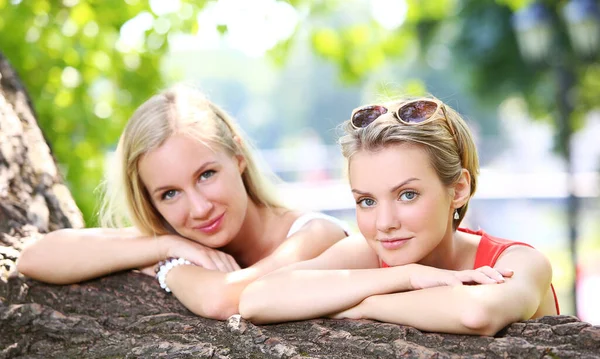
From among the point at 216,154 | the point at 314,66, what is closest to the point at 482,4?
the point at 216,154

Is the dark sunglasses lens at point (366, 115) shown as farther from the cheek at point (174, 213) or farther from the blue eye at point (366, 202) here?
the cheek at point (174, 213)

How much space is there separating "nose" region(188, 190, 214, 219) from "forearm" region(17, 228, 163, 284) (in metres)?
0.21

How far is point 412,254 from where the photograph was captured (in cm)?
232

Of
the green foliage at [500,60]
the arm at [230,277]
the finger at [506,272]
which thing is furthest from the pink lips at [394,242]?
the green foliage at [500,60]

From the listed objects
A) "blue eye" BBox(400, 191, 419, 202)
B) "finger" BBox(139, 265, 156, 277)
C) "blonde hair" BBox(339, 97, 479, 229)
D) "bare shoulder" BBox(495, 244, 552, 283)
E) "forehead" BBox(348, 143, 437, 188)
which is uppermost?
"blonde hair" BBox(339, 97, 479, 229)

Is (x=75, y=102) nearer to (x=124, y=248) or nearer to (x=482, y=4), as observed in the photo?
(x=124, y=248)

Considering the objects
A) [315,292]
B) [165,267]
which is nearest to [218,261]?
[165,267]

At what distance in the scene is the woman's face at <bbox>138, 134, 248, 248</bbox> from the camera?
111 inches

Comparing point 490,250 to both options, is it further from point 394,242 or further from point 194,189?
point 194,189

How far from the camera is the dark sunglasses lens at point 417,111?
2371 mm

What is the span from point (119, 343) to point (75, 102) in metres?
3.62

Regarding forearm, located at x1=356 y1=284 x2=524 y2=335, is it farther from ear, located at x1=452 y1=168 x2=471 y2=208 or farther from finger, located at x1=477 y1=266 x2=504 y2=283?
ear, located at x1=452 y1=168 x2=471 y2=208

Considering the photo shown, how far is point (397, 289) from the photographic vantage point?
2178 mm

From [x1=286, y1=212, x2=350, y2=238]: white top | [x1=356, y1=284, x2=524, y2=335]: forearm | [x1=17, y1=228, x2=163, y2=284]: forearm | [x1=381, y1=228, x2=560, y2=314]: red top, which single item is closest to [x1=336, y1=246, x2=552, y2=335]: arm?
[x1=356, y1=284, x2=524, y2=335]: forearm
